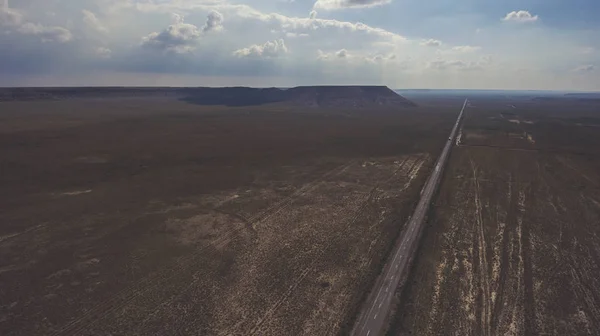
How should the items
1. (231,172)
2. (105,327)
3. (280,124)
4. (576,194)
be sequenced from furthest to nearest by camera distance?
(280,124) < (231,172) < (576,194) < (105,327)

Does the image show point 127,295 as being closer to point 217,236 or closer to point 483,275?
point 217,236

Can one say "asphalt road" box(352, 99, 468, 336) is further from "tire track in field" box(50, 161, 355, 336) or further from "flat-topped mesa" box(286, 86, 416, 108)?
"flat-topped mesa" box(286, 86, 416, 108)

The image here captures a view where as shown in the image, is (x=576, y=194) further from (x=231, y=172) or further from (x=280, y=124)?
(x=280, y=124)

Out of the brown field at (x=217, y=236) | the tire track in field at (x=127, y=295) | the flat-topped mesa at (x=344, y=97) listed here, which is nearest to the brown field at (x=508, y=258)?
the brown field at (x=217, y=236)

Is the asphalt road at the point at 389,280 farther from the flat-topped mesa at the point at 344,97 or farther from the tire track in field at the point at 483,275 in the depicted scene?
the flat-topped mesa at the point at 344,97

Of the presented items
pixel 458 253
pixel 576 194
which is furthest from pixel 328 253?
pixel 576 194

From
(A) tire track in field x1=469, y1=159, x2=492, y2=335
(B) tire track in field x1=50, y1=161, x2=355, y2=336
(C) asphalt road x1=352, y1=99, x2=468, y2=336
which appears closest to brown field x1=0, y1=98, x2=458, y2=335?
(B) tire track in field x1=50, y1=161, x2=355, y2=336

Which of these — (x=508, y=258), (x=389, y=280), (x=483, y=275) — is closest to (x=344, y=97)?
(x=508, y=258)
